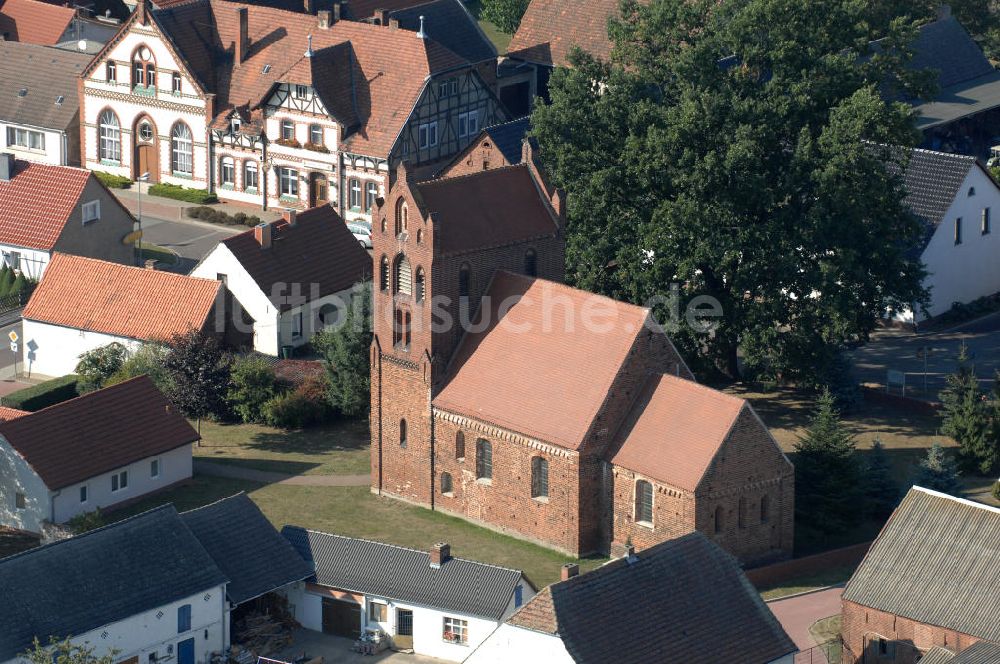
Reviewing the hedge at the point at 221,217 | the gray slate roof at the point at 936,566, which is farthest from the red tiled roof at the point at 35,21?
the gray slate roof at the point at 936,566

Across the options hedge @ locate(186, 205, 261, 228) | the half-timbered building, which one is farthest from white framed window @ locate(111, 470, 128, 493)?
hedge @ locate(186, 205, 261, 228)

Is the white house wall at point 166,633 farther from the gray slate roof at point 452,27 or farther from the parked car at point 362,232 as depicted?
the gray slate roof at point 452,27

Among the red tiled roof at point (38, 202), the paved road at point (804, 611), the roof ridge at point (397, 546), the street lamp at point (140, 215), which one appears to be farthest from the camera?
the street lamp at point (140, 215)

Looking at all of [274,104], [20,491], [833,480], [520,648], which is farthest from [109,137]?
[520,648]

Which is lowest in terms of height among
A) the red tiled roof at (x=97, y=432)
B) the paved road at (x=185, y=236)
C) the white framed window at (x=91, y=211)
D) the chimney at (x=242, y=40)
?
the red tiled roof at (x=97, y=432)

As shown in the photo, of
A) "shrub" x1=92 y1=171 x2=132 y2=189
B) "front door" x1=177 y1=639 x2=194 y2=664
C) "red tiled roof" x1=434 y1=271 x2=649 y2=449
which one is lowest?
"front door" x1=177 y1=639 x2=194 y2=664

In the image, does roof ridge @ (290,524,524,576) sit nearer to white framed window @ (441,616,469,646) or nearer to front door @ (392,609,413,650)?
white framed window @ (441,616,469,646)
